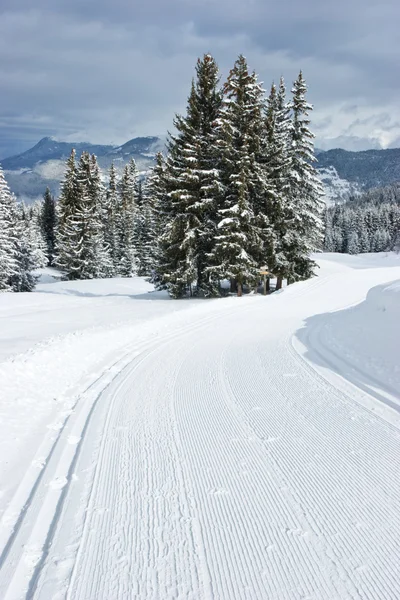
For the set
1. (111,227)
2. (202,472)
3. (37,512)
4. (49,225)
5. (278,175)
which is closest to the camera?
(37,512)

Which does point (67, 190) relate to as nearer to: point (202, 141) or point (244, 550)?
point (202, 141)

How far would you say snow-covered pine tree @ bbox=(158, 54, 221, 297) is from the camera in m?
19.7

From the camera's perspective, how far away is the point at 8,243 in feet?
99.3

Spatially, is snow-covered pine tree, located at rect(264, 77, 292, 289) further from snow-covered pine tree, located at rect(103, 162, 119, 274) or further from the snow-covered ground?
snow-covered pine tree, located at rect(103, 162, 119, 274)

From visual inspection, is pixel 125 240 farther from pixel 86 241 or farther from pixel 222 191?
pixel 222 191

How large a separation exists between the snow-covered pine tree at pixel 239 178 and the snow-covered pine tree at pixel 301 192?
4.02 meters

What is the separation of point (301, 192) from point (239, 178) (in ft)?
23.3

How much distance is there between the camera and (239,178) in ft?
64.4

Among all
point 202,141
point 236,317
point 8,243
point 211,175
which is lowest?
point 236,317

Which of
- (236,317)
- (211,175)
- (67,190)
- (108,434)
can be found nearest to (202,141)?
(211,175)

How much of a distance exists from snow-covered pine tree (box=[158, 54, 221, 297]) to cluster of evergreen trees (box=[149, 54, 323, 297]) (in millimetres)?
51

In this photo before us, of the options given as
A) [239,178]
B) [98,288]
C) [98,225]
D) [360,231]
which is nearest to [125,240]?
[98,225]

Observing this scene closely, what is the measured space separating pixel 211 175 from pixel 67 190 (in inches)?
1169

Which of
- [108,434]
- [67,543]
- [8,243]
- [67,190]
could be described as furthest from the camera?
[67,190]
